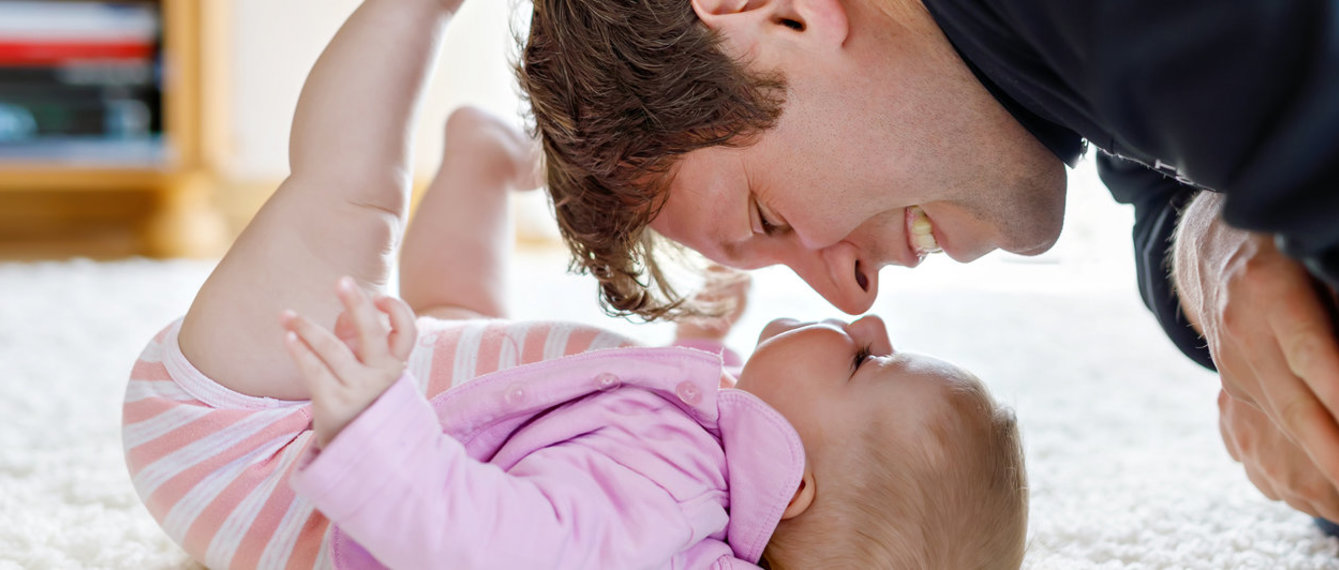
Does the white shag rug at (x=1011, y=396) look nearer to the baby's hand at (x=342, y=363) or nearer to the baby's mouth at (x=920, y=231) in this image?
the baby's mouth at (x=920, y=231)

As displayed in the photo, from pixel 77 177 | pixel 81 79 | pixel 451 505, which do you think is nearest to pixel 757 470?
pixel 451 505

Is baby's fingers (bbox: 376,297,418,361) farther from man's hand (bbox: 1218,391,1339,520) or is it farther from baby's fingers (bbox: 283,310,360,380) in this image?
man's hand (bbox: 1218,391,1339,520)

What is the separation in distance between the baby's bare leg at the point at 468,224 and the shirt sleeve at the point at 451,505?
0.46 metres

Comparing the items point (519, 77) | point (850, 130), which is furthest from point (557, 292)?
point (850, 130)

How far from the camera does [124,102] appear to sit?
9.24 ft

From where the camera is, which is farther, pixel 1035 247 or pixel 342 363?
pixel 1035 247

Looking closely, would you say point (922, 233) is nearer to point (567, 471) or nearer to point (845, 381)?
point (845, 381)

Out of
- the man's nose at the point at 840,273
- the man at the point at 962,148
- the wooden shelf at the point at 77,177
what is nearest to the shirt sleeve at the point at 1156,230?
the man at the point at 962,148

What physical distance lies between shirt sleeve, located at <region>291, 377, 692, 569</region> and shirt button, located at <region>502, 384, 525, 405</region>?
0.28 ft

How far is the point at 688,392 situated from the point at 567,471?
5.0 inches

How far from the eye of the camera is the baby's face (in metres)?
0.85

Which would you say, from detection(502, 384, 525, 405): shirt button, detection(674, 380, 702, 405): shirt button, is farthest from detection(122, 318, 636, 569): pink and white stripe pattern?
detection(674, 380, 702, 405): shirt button

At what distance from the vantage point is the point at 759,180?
3.14 ft

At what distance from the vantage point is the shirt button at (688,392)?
857mm
